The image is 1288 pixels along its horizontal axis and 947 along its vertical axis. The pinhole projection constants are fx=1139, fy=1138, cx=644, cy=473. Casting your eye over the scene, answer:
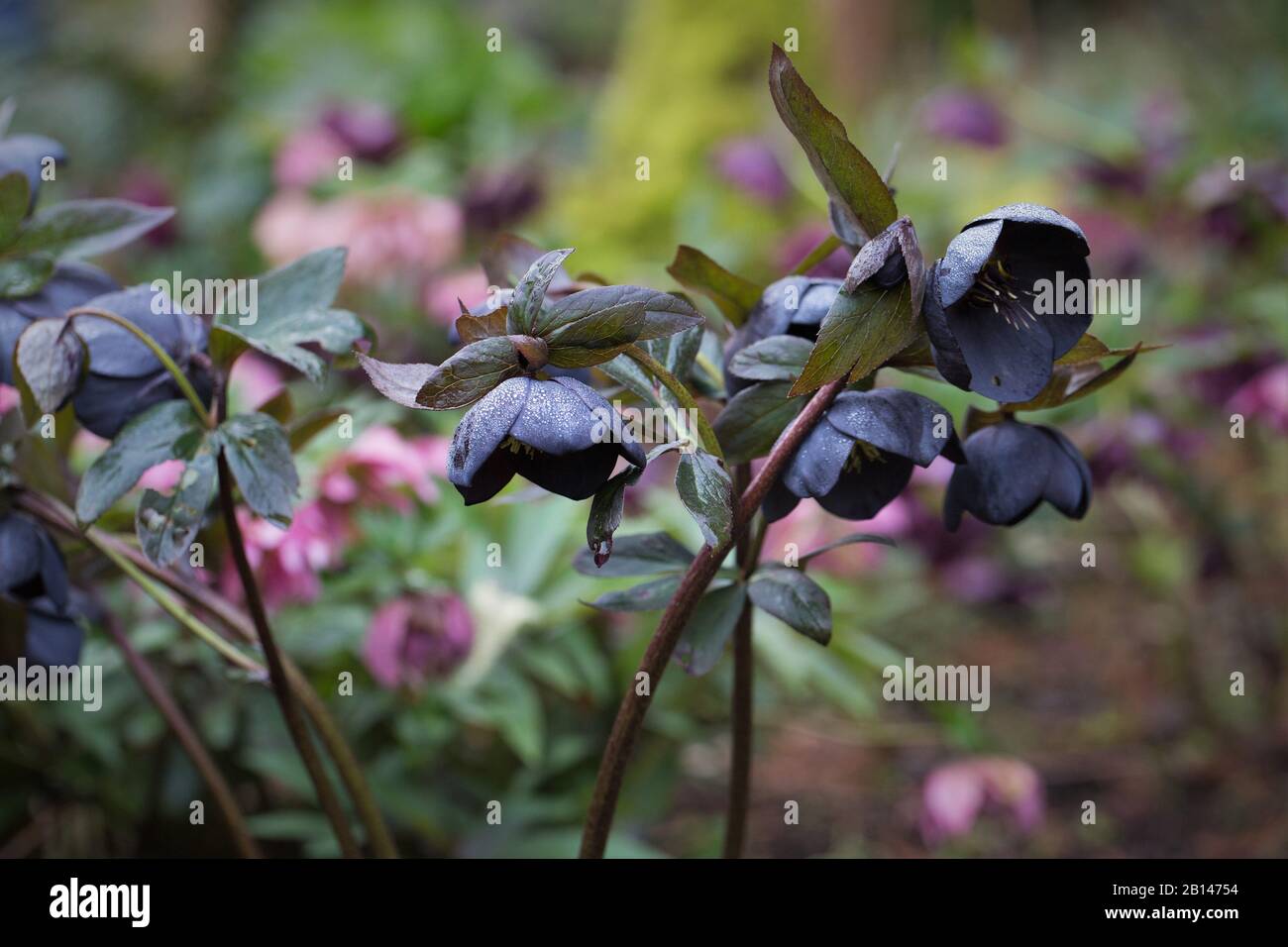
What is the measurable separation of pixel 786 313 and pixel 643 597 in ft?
0.58

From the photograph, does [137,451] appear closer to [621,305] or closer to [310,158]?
[621,305]

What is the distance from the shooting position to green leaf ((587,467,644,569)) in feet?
1.70

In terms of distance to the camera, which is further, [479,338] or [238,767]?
[238,767]

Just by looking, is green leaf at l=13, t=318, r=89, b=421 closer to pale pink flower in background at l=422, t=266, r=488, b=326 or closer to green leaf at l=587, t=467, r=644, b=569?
green leaf at l=587, t=467, r=644, b=569

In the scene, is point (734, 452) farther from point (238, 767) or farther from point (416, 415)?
point (416, 415)

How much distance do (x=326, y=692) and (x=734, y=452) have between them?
2.16 ft

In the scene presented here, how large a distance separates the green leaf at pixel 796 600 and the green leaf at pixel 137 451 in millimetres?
329

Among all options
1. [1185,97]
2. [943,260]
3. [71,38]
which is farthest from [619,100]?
[71,38]

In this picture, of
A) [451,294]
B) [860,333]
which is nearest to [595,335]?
[860,333]

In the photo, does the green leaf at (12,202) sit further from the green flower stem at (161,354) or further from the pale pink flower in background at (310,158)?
the pale pink flower in background at (310,158)

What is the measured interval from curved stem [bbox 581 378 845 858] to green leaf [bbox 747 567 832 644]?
0.15 ft

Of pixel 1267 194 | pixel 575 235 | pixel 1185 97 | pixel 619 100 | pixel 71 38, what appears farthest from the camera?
Result: pixel 71 38

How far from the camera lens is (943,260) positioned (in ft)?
1.71

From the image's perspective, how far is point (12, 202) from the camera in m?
0.67
